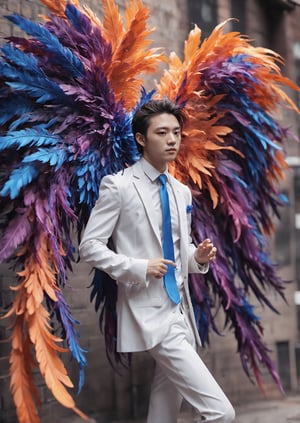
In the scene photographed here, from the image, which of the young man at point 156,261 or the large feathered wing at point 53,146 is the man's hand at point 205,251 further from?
the large feathered wing at point 53,146

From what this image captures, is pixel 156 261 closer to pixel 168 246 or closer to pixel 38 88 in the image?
pixel 168 246

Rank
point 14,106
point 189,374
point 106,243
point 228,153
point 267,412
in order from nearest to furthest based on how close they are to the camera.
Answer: point 189,374 → point 106,243 → point 14,106 → point 228,153 → point 267,412

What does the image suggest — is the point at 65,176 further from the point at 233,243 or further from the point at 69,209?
the point at 233,243

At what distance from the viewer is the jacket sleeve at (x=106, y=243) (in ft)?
11.8

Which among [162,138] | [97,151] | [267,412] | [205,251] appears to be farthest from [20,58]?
[267,412]

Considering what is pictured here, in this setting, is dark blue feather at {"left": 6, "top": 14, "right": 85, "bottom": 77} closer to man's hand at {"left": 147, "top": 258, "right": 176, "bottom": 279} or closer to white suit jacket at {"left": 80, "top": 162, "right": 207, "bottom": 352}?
white suit jacket at {"left": 80, "top": 162, "right": 207, "bottom": 352}

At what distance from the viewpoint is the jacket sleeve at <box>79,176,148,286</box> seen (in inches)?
142

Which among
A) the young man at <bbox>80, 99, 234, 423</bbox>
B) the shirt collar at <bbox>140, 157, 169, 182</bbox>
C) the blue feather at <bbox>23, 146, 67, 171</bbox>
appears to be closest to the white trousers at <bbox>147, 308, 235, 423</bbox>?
the young man at <bbox>80, 99, 234, 423</bbox>

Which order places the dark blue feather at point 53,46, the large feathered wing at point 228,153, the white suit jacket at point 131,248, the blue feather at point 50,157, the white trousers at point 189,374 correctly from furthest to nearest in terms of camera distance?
the large feathered wing at point 228,153 → the dark blue feather at point 53,46 → the blue feather at point 50,157 → the white suit jacket at point 131,248 → the white trousers at point 189,374

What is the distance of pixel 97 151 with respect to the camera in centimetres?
403

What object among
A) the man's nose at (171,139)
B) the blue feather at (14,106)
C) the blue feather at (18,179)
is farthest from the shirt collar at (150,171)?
the blue feather at (14,106)

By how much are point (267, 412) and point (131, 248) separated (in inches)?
123

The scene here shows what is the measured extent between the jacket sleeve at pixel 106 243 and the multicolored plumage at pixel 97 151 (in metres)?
0.19

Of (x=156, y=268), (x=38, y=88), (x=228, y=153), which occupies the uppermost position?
(x=38, y=88)
